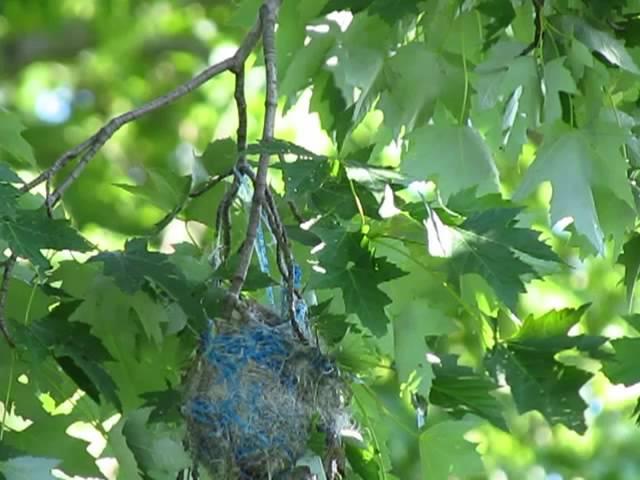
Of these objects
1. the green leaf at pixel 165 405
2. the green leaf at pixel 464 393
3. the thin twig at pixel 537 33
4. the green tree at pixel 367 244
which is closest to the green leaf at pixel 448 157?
the green tree at pixel 367 244

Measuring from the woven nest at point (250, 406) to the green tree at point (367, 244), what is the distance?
0.02m

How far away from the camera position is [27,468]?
4.74 feet

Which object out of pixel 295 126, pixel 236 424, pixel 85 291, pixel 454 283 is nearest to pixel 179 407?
pixel 236 424

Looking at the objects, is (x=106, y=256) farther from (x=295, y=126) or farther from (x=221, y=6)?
(x=221, y=6)

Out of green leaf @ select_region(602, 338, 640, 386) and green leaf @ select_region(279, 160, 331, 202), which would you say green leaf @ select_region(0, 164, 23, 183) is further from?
green leaf @ select_region(602, 338, 640, 386)

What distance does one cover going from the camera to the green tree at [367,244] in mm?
1489

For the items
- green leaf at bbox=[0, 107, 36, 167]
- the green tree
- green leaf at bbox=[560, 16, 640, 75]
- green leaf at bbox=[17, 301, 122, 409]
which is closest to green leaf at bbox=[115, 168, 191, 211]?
the green tree

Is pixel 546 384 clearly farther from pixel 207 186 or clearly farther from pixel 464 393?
pixel 207 186

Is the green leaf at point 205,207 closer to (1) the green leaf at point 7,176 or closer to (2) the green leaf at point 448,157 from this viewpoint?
(2) the green leaf at point 448,157

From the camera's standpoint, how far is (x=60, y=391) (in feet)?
5.66

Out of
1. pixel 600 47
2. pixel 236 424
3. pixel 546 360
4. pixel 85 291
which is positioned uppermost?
pixel 85 291

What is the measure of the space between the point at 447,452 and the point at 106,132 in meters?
0.51

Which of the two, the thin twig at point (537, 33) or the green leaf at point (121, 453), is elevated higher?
the thin twig at point (537, 33)

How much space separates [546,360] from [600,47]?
1.15 feet
